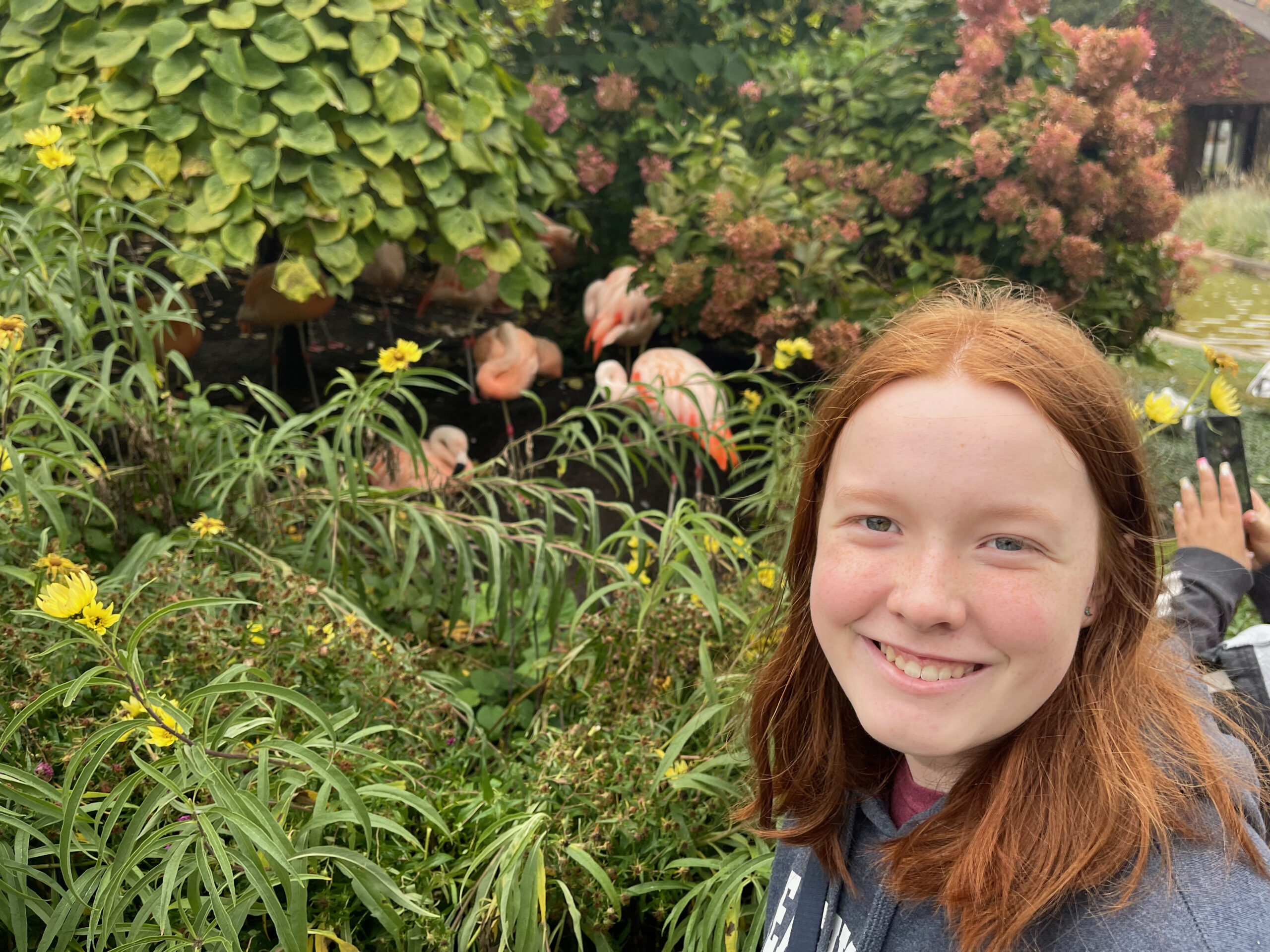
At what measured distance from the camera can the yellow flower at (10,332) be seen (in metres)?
1.37

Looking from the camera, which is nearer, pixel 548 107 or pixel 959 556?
pixel 959 556

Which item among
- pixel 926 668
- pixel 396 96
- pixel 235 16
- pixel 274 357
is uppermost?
pixel 235 16

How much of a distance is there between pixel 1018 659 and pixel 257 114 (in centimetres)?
233

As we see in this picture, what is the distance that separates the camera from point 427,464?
6.15ft

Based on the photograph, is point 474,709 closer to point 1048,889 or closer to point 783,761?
point 783,761

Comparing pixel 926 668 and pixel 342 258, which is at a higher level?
pixel 926 668

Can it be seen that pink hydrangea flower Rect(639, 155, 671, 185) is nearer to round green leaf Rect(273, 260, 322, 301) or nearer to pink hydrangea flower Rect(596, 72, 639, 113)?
pink hydrangea flower Rect(596, 72, 639, 113)

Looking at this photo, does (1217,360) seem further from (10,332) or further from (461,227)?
(461,227)

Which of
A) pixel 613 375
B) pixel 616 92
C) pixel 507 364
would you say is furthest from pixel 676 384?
pixel 616 92

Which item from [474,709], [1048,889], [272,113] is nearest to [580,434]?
[474,709]

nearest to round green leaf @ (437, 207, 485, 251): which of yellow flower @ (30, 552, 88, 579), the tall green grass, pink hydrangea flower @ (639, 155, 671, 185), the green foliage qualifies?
the green foliage

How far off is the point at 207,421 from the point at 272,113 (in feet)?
3.09

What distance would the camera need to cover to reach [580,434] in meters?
2.00

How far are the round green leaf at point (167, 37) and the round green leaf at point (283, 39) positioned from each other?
15cm
